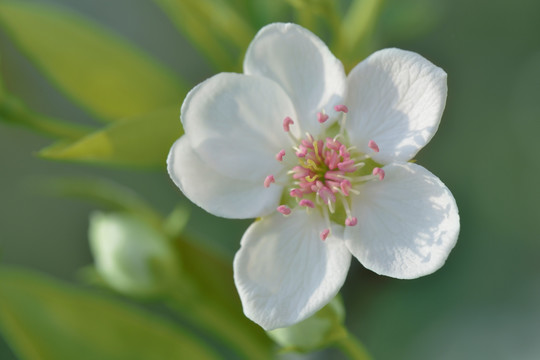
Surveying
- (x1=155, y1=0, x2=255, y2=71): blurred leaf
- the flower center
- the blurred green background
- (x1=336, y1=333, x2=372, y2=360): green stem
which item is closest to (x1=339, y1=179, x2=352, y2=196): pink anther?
the flower center

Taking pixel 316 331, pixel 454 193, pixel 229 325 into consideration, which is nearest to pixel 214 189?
pixel 316 331

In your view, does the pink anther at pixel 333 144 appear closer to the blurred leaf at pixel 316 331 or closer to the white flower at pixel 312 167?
the white flower at pixel 312 167

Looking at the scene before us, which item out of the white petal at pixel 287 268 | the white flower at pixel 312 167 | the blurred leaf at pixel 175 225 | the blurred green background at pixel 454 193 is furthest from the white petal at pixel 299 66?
the blurred green background at pixel 454 193

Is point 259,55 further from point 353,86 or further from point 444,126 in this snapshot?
point 444,126

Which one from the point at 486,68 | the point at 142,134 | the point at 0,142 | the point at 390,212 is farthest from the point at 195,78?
the point at 390,212

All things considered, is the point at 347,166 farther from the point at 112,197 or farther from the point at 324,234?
the point at 112,197

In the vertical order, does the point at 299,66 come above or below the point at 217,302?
above
